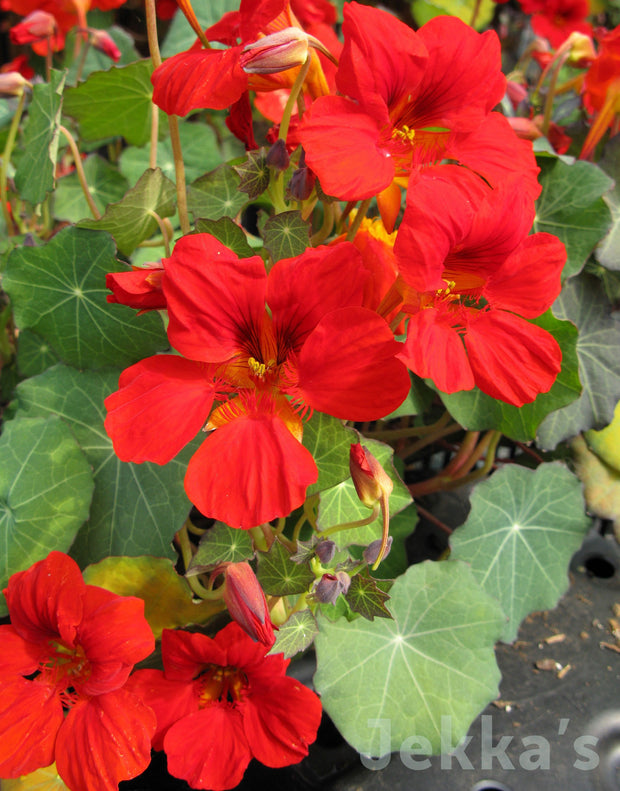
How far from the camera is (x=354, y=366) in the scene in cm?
45

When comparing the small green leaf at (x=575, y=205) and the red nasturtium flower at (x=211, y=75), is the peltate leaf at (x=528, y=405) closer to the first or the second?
the small green leaf at (x=575, y=205)

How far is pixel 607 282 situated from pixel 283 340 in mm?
663

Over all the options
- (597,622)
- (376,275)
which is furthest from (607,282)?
(376,275)

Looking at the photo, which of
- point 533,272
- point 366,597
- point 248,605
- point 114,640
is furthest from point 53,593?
point 533,272

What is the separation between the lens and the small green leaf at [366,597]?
569 millimetres

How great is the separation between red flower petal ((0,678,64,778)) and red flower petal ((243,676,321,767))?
0.18 m

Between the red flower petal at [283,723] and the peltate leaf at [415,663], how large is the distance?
65mm

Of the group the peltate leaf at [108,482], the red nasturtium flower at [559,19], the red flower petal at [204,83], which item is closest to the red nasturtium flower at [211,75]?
the red flower petal at [204,83]

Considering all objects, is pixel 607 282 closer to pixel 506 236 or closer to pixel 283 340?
pixel 506 236

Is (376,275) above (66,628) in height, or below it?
above

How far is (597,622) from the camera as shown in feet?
3.00

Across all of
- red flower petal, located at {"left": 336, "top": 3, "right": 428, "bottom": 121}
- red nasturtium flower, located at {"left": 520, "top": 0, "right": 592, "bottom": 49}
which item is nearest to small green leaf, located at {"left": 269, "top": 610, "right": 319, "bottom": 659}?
red flower petal, located at {"left": 336, "top": 3, "right": 428, "bottom": 121}

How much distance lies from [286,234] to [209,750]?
1.55 ft

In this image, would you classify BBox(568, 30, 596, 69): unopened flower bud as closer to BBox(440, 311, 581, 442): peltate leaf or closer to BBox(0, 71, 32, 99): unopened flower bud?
BBox(440, 311, 581, 442): peltate leaf
